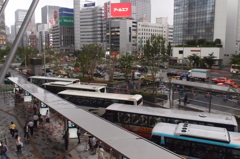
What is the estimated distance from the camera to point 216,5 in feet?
214

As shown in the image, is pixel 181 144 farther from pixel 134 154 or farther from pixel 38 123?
pixel 38 123

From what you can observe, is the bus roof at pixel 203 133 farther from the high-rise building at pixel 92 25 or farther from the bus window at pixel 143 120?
the high-rise building at pixel 92 25

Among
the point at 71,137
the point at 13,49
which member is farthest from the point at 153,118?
the point at 13,49

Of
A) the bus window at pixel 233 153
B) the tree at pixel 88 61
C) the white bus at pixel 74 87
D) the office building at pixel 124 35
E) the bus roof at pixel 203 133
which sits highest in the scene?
the office building at pixel 124 35

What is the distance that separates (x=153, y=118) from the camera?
12.4m

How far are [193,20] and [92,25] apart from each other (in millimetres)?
62745

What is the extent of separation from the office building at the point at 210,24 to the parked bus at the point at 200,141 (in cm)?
4959

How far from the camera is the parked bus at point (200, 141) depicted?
8.82 m

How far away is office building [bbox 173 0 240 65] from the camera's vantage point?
203 ft

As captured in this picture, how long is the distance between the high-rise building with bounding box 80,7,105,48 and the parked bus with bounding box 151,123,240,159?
110 meters

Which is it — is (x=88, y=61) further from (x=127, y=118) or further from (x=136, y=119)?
(x=136, y=119)

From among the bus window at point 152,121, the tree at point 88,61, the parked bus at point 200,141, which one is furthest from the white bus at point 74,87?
the tree at point 88,61

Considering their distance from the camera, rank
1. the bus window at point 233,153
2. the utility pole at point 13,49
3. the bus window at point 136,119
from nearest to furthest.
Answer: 1. the utility pole at point 13,49
2. the bus window at point 233,153
3. the bus window at point 136,119

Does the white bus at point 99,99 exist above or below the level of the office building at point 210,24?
below
